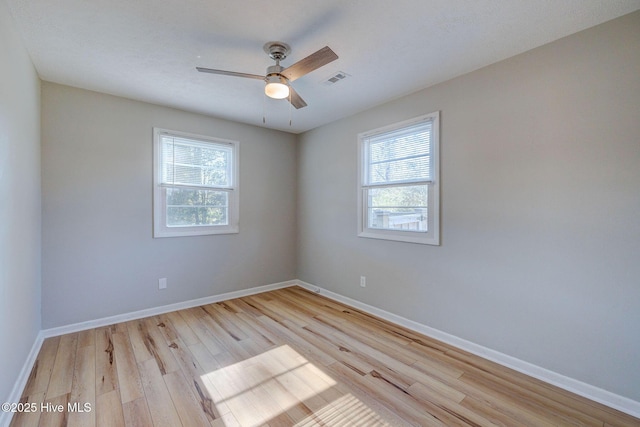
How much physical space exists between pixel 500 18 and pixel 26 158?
12.0 ft

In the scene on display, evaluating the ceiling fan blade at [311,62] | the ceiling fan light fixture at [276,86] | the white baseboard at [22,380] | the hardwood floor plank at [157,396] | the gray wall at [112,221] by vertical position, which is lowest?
the hardwood floor plank at [157,396]

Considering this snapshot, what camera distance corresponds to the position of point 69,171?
287 centimetres

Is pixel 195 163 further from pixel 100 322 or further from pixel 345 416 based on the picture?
pixel 345 416

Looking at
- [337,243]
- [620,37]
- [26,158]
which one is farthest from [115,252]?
[620,37]

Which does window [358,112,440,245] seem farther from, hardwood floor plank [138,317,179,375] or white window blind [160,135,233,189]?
hardwood floor plank [138,317,179,375]

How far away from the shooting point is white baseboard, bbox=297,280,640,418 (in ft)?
6.03

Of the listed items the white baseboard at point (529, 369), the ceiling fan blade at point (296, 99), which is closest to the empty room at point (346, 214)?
the white baseboard at point (529, 369)

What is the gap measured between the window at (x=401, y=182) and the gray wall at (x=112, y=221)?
1.79 m

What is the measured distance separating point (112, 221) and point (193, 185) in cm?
97

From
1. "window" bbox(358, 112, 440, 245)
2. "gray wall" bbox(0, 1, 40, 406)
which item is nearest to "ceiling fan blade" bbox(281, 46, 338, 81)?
"window" bbox(358, 112, 440, 245)

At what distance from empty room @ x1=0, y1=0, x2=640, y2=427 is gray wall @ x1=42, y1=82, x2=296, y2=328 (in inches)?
0.9

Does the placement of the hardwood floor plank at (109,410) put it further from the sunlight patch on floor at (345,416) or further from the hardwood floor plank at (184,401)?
the sunlight patch on floor at (345,416)

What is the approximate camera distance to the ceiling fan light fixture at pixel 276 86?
82.0 inches

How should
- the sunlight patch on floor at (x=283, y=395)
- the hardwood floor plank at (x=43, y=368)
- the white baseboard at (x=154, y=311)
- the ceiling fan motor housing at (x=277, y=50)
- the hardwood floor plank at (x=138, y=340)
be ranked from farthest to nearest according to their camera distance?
the white baseboard at (x=154, y=311), the hardwood floor plank at (x=138, y=340), the ceiling fan motor housing at (x=277, y=50), the hardwood floor plank at (x=43, y=368), the sunlight patch on floor at (x=283, y=395)
